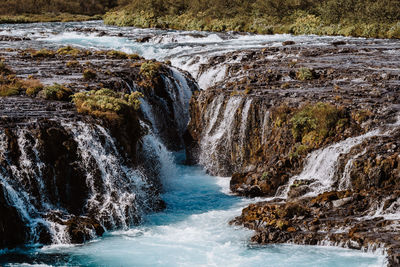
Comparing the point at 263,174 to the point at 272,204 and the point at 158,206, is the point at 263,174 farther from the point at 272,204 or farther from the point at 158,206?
the point at 158,206

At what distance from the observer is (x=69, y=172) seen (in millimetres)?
22391

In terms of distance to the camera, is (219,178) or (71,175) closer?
(71,175)

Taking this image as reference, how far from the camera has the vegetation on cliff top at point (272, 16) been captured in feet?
216

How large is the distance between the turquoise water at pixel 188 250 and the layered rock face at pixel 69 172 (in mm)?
790

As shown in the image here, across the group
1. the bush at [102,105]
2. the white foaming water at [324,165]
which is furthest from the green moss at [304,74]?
the bush at [102,105]

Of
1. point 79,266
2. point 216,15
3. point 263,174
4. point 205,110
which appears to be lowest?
point 79,266

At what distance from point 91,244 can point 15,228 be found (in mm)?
2912

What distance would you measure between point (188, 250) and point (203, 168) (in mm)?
11476

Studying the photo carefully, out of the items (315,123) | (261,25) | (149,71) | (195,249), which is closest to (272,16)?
(261,25)

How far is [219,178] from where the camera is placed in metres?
29.3

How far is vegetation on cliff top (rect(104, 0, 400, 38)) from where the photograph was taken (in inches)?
2596

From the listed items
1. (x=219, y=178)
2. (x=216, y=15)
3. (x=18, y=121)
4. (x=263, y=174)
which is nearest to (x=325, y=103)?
(x=263, y=174)

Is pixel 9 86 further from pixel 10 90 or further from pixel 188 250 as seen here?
pixel 188 250

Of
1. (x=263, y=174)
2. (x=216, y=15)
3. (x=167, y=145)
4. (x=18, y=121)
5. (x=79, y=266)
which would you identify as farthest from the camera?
(x=216, y=15)
